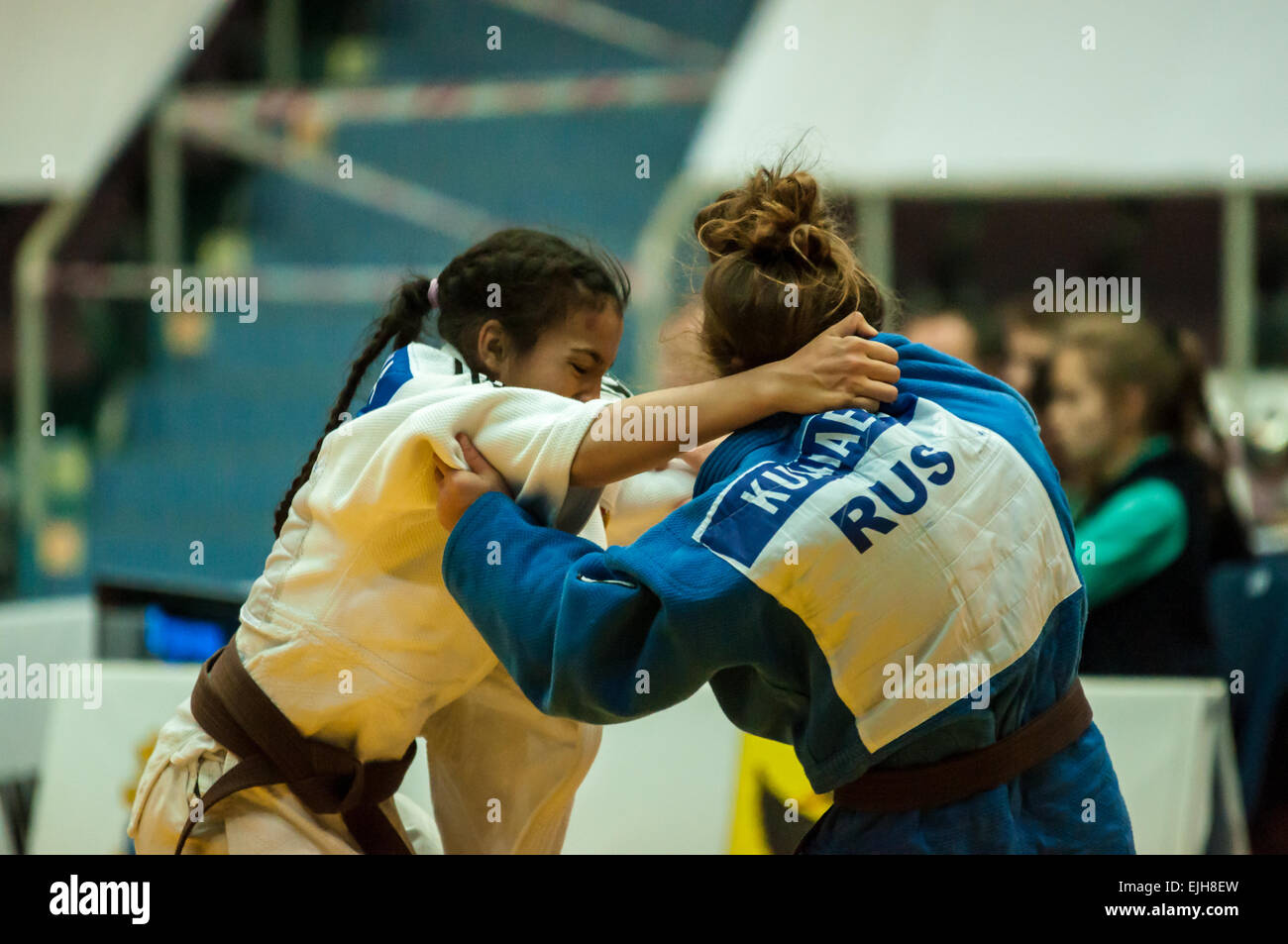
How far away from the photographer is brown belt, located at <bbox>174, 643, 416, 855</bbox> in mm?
1702

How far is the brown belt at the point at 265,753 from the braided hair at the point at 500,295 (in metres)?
0.23

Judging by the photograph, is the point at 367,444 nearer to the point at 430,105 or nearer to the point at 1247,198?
the point at 1247,198

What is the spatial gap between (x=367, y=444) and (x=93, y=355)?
494cm

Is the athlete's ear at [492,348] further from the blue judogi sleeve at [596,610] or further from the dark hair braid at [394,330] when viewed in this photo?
the blue judogi sleeve at [596,610]

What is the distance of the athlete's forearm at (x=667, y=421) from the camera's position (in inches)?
58.9

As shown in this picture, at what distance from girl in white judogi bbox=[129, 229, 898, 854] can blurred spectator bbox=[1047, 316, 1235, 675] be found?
64.0 inches

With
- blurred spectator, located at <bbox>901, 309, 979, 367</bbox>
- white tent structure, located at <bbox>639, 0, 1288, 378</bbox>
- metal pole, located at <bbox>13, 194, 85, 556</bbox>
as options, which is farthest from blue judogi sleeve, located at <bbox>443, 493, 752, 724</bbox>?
metal pole, located at <bbox>13, 194, 85, 556</bbox>

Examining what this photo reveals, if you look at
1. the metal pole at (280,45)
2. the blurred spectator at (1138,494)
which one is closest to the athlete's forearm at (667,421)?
the blurred spectator at (1138,494)

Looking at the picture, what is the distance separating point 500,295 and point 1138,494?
1958 millimetres

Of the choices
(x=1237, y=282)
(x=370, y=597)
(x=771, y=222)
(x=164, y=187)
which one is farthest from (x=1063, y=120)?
(x=370, y=597)

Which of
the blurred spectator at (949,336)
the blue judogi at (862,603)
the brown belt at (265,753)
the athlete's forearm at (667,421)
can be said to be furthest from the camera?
the blurred spectator at (949,336)

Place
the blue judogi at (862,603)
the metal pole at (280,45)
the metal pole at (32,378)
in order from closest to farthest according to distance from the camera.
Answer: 1. the blue judogi at (862,603)
2. the metal pole at (32,378)
3. the metal pole at (280,45)
